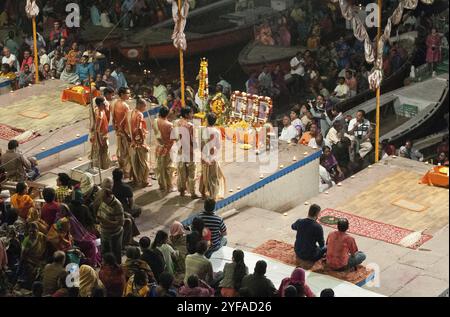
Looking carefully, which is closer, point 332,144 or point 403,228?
point 403,228

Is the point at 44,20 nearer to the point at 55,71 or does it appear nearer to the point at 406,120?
the point at 55,71

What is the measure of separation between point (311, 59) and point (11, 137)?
5.57 metres

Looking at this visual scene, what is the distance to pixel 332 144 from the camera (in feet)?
63.4

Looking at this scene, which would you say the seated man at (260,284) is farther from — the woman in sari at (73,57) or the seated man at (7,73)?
the seated man at (7,73)

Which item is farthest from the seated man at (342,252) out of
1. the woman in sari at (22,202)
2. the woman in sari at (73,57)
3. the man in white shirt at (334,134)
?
the woman in sari at (73,57)

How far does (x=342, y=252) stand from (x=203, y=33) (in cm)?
1035

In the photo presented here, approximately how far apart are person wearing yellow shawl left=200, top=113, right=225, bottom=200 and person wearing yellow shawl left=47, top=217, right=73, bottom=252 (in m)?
2.35

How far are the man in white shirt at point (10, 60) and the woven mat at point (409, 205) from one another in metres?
8.10

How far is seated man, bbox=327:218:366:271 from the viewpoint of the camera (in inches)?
585

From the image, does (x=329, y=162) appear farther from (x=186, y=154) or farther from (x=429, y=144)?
(x=186, y=154)

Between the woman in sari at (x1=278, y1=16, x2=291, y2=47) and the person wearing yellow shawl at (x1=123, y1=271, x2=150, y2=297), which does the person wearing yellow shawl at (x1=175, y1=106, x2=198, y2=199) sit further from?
the woman in sari at (x1=278, y1=16, x2=291, y2=47)

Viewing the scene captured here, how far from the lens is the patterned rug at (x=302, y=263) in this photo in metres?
15.0

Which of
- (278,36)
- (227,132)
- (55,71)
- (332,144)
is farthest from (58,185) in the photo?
(278,36)

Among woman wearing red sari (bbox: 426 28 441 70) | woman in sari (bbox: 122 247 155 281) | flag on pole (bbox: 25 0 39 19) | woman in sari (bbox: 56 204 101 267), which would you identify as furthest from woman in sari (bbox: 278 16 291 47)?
woman in sari (bbox: 122 247 155 281)
